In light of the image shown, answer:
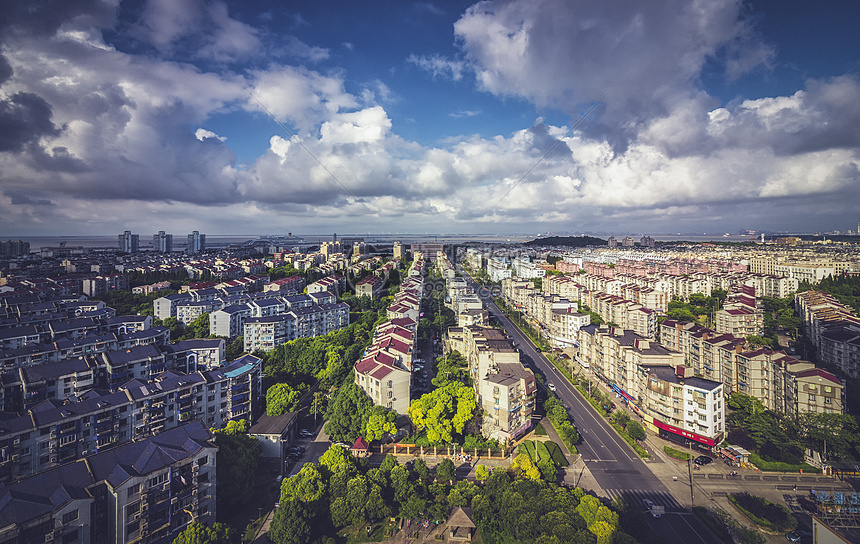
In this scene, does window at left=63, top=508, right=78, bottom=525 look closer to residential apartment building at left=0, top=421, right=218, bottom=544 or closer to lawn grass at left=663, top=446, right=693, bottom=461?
residential apartment building at left=0, top=421, right=218, bottom=544

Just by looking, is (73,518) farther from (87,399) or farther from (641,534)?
(641,534)

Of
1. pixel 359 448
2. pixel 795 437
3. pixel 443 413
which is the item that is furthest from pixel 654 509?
pixel 359 448

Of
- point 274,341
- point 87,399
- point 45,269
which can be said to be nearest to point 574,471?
point 87,399

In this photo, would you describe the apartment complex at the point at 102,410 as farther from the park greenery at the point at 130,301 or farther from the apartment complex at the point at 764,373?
the apartment complex at the point at 764,373

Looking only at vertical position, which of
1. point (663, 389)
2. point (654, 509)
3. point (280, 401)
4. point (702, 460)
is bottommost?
point (654, 509)

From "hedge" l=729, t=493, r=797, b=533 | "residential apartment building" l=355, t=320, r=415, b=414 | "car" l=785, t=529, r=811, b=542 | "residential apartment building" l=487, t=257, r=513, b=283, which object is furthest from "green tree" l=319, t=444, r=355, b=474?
"residential apartment building" l=487, t=257, r=513, b=283

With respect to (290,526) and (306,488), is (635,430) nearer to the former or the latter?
(306,488)

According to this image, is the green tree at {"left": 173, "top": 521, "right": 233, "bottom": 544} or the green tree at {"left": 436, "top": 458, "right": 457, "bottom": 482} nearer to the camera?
the green tree at {"left": 173, "top": 521, "right": 233, "bottom": 544}
